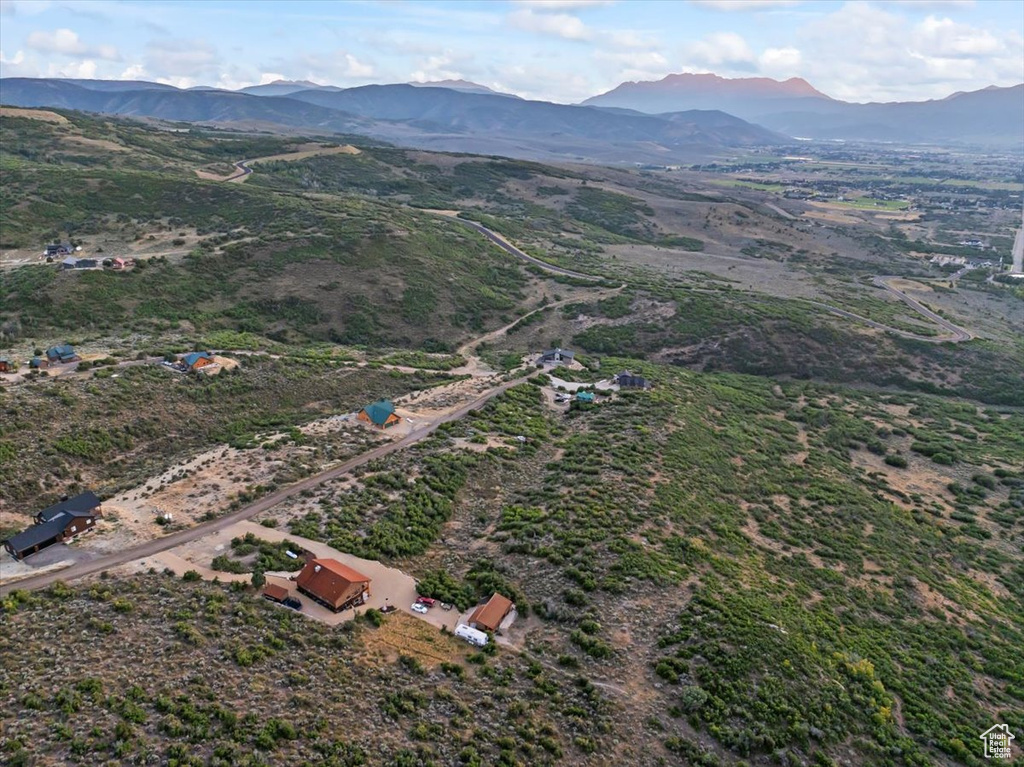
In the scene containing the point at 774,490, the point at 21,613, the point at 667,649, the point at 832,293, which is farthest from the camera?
the point at 832,293

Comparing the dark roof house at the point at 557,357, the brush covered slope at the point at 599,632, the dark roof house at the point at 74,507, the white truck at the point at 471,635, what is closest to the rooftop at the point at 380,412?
the brush covered slope at the point at 599,632

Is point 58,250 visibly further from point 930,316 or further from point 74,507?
point 930,316

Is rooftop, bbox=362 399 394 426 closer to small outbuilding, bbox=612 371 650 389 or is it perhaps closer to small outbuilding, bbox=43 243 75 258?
small outbuilding, bbox=612 371 650 389

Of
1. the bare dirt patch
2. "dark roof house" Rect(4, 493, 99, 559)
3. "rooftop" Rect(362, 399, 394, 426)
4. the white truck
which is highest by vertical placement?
the bare dirt patch

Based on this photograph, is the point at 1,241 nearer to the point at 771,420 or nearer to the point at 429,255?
the point at 429,255

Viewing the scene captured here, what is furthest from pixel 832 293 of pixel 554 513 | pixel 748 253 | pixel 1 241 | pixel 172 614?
pixel 1 241

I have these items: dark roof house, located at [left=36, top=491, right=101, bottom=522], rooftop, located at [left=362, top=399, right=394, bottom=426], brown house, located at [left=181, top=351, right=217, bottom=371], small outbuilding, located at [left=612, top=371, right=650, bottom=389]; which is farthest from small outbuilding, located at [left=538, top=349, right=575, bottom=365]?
dark roof house, located at [left=36, top=491, right=101, bottom=522]

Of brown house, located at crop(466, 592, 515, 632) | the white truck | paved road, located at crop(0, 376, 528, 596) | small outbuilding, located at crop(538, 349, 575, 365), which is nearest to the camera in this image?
the white truck

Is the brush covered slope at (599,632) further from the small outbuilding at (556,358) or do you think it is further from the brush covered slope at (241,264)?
the brush covered slope at (241,264)
